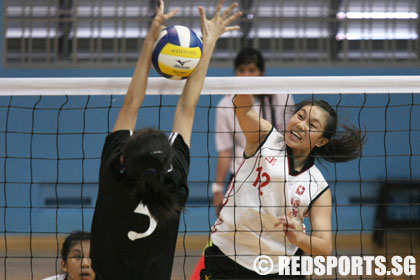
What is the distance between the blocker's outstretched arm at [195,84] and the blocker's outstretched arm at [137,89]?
0.51ft

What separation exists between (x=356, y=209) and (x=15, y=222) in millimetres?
3389

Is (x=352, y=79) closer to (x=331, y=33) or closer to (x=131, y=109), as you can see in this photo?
(x=131, y=109)

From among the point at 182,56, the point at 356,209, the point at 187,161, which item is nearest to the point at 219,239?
the point at 187,161

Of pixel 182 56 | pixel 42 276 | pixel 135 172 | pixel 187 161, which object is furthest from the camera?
pixel 42 276

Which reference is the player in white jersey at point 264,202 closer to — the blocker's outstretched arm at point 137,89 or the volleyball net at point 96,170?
the blocker's outstretched arm at point 137,89

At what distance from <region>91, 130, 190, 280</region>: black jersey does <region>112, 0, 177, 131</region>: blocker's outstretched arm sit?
2.8 inches

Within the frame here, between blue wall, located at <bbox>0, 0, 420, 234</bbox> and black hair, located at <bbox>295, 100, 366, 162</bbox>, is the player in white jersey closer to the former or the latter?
black hair, located at <bbox>295, 100, 366, 162</bbox>

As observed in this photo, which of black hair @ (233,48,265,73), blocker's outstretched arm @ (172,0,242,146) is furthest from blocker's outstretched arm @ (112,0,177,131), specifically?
black hair @ (233,48,265,73)

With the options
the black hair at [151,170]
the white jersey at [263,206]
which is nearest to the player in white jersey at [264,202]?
the white jersey at [263,206]

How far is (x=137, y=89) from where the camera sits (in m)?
2.61

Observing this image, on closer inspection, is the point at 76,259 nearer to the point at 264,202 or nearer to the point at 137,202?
the point at 264,202

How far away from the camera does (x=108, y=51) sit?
6.93 m

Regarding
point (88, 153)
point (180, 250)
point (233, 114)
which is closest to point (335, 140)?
point (233, 114)

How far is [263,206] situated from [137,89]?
2.71 ft
